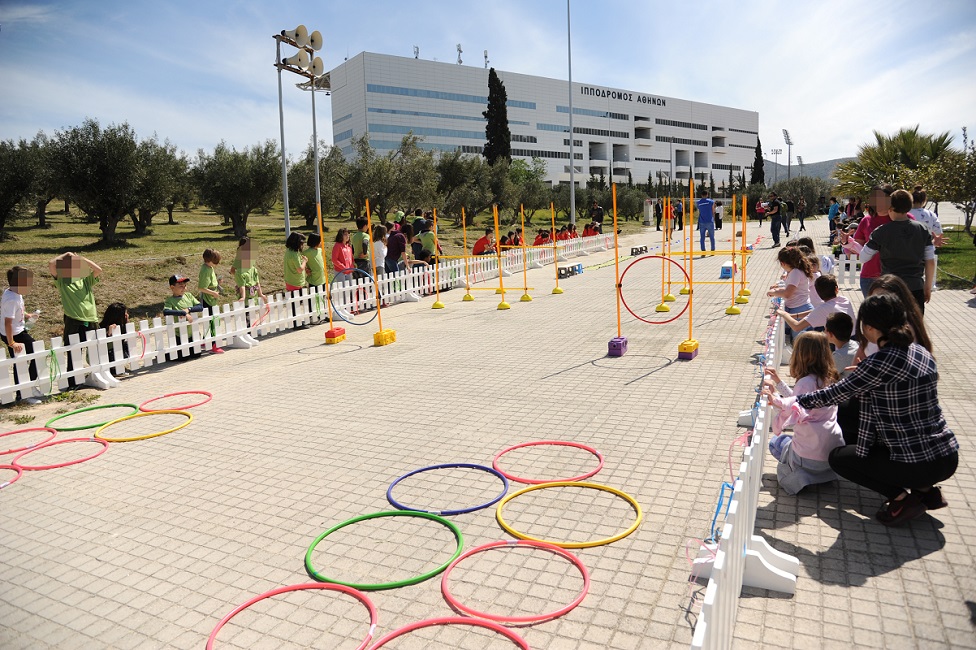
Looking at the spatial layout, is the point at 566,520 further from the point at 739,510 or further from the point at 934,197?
the point at 934,197

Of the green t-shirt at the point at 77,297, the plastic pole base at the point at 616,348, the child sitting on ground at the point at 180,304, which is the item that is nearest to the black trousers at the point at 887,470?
the plastic pole base at the point at 616,348

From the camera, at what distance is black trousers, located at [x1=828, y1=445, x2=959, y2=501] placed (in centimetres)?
383

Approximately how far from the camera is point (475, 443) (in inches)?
235

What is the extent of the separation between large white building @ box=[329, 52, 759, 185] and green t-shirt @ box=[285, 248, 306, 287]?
59412mm

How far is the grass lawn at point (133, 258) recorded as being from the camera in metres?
16.0

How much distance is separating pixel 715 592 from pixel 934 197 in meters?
25.8

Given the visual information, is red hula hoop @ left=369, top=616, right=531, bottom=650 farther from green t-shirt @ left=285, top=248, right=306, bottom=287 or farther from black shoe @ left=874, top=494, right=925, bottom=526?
green t-shirt @ left=285, top=248, right=306, bottom=287

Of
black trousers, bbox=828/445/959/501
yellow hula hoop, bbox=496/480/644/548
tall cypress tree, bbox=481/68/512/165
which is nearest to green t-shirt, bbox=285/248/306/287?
yellow hula hoop, bbox=496/480/644/548

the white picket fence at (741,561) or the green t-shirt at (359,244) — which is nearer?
the white picket fence at (741,561)

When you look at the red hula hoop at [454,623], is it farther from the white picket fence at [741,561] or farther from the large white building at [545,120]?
the large white building at [545,120]

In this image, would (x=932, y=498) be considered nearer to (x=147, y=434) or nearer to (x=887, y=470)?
(x=887, y=470)

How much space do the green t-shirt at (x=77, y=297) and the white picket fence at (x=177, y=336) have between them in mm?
282

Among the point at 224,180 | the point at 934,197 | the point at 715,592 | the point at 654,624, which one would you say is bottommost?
the point at 654,624

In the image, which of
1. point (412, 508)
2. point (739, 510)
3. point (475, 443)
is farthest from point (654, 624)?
point (475, 443)
